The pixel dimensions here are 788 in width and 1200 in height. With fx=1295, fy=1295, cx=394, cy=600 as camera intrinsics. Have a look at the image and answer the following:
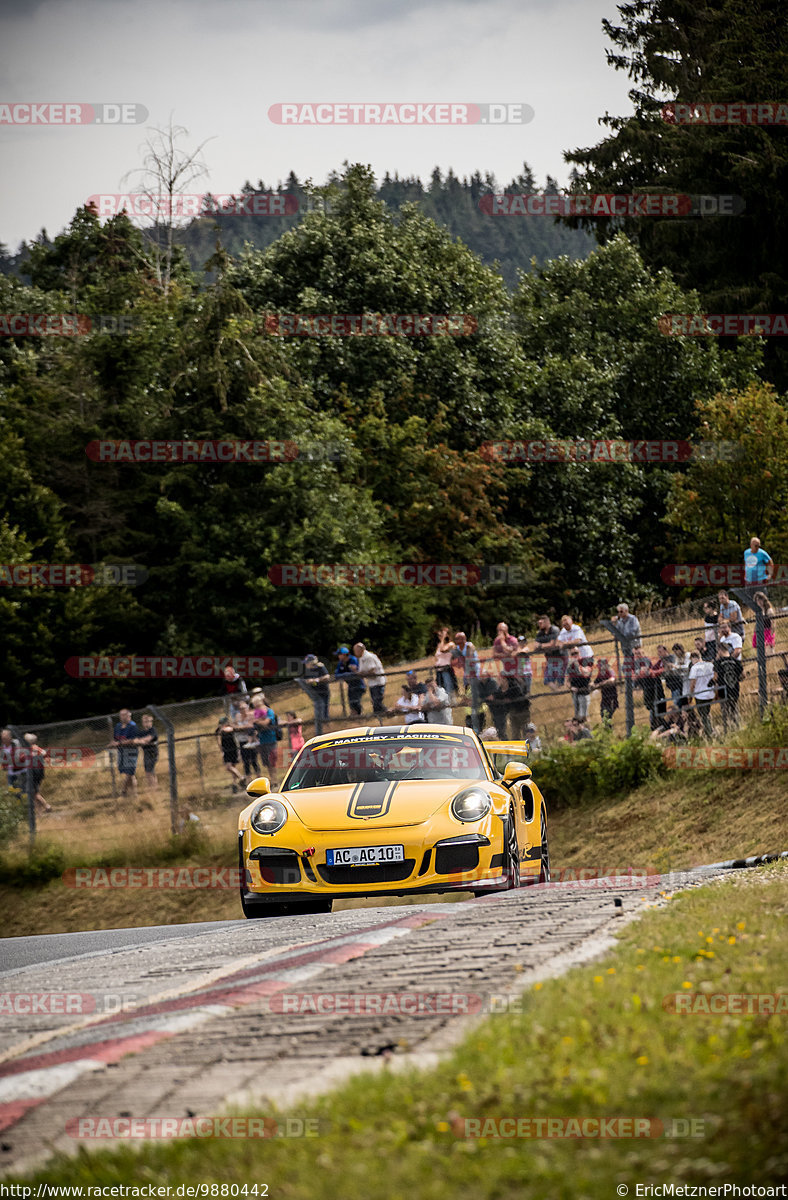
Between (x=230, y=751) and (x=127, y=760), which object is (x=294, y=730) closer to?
(x=230, y=751)

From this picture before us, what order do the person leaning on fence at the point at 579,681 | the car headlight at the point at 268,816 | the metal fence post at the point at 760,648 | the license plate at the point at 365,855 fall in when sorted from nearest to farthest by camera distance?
the license plate at the point at 365,855
the car headlight at the point at 268,816
the metal fence post at the point at 760,648
the person leaning on fence at the point at 579,681

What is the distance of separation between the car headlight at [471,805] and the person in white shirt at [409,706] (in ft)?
29.8

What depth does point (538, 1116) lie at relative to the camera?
3.44 metres

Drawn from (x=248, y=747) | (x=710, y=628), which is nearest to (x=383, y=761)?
(x=710, y=628)

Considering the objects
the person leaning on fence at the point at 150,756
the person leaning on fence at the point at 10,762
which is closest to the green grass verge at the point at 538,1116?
A: the person leaning on fence at the point at 150,756

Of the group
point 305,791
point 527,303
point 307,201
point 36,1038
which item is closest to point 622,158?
point 527,303

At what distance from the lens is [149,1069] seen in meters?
4.34

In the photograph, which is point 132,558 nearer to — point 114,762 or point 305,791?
point 114,762

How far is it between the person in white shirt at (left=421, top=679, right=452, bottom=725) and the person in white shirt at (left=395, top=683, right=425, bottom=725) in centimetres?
9

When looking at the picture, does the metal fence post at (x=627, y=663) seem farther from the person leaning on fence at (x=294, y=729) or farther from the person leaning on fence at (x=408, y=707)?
the person leaning on fence at (x=294, y=729)

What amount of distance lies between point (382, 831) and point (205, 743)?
414 inches

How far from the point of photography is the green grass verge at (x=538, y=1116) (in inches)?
121

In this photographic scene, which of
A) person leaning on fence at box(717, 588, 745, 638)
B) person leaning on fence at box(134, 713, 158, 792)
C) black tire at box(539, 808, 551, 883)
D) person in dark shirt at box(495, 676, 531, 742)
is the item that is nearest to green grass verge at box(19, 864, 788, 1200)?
black tire at box(539, 808, 551, 883)

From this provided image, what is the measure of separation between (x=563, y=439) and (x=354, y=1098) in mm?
44607
